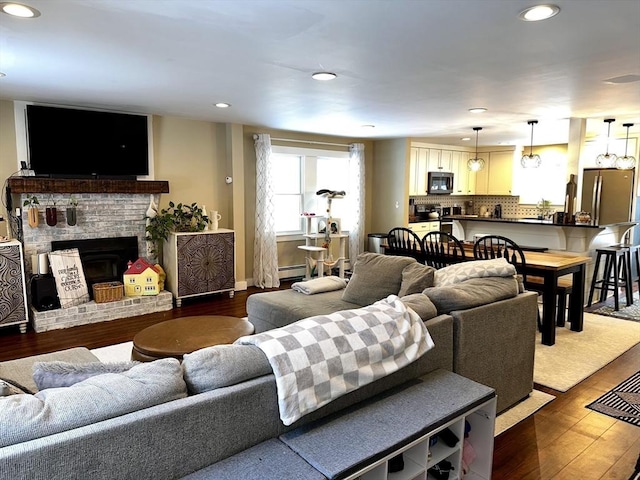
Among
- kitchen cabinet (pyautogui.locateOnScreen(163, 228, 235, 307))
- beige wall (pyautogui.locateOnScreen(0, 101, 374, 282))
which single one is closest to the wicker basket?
kitchen cabinet (pyautogui.locateOnScreen(163, 228, 235, 307))

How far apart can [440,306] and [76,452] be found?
6.20ft

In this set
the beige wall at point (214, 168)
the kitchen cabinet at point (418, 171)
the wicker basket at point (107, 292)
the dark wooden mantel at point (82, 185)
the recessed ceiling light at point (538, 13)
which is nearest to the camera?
the recessed ceiling light at point (538, 13)

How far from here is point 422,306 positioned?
2348 millimetres

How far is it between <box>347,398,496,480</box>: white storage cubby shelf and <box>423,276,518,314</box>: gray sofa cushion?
60 centimetres

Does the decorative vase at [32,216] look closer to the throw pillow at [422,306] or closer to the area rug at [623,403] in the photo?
the throw pillow at [422,306]

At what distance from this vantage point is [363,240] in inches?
302

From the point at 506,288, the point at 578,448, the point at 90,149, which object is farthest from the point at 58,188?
the point at 578,448

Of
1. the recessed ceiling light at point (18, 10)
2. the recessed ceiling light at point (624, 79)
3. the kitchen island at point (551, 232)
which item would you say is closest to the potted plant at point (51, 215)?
the recessed ceiling light at point (18, 10)

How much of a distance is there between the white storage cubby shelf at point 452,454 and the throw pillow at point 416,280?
1.08 m

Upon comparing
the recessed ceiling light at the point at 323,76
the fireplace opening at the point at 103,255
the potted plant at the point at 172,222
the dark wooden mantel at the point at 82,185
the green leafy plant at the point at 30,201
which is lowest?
the fireplace opening at the point at 103,255

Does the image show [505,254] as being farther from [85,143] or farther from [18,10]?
[85,143]

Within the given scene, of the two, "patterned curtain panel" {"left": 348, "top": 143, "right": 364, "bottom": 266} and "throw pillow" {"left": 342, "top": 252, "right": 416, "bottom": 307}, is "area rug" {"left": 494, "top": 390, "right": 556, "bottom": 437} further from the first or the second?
"patterned curtain panel" {"left": 348, "top": 143, "right": 364, "bottom": 266}

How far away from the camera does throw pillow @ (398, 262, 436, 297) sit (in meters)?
3.16

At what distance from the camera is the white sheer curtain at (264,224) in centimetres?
624
